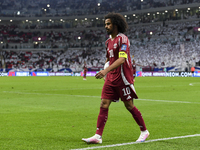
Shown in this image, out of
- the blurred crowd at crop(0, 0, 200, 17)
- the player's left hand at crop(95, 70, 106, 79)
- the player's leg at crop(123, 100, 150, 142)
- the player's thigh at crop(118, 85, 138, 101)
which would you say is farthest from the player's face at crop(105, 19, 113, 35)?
the blurred crowd at crop(0, 0, 200, 17)

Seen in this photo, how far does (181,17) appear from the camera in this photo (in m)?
74.8

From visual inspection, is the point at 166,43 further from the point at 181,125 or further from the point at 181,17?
the point at 181,125

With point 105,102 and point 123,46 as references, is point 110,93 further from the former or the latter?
A: point 123,46

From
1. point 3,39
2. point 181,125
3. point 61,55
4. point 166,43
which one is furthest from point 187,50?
point 181,125

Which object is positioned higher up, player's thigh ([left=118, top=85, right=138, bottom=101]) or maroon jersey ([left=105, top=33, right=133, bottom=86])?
maroon jersey ([left=105, top=33, right=133, bottom=86])

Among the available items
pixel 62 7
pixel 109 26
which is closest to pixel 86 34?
pixel 62 7

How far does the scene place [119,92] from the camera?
6.25m

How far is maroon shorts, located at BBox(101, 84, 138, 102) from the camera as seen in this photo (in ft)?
20.3

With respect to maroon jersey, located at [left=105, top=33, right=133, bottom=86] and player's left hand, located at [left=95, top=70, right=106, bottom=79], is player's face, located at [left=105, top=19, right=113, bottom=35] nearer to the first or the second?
maroon jersey, located at [left=105, top=33, right=133, bottom=86]

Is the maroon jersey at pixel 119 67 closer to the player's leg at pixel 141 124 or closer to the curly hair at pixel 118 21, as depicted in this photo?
the curly hair at pixel 118 21

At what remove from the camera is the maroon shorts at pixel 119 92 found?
20.3 ft

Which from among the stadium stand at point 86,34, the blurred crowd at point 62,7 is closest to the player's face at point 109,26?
the stadium stand at point 86,34

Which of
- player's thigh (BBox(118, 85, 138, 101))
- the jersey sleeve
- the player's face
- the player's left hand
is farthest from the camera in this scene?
the player's face

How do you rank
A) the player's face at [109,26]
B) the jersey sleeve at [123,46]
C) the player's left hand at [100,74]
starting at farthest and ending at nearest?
1. the player's face at [109,26]
2. the jersey sleeve at [123,46]
3. the player's left hand at [100,74]
